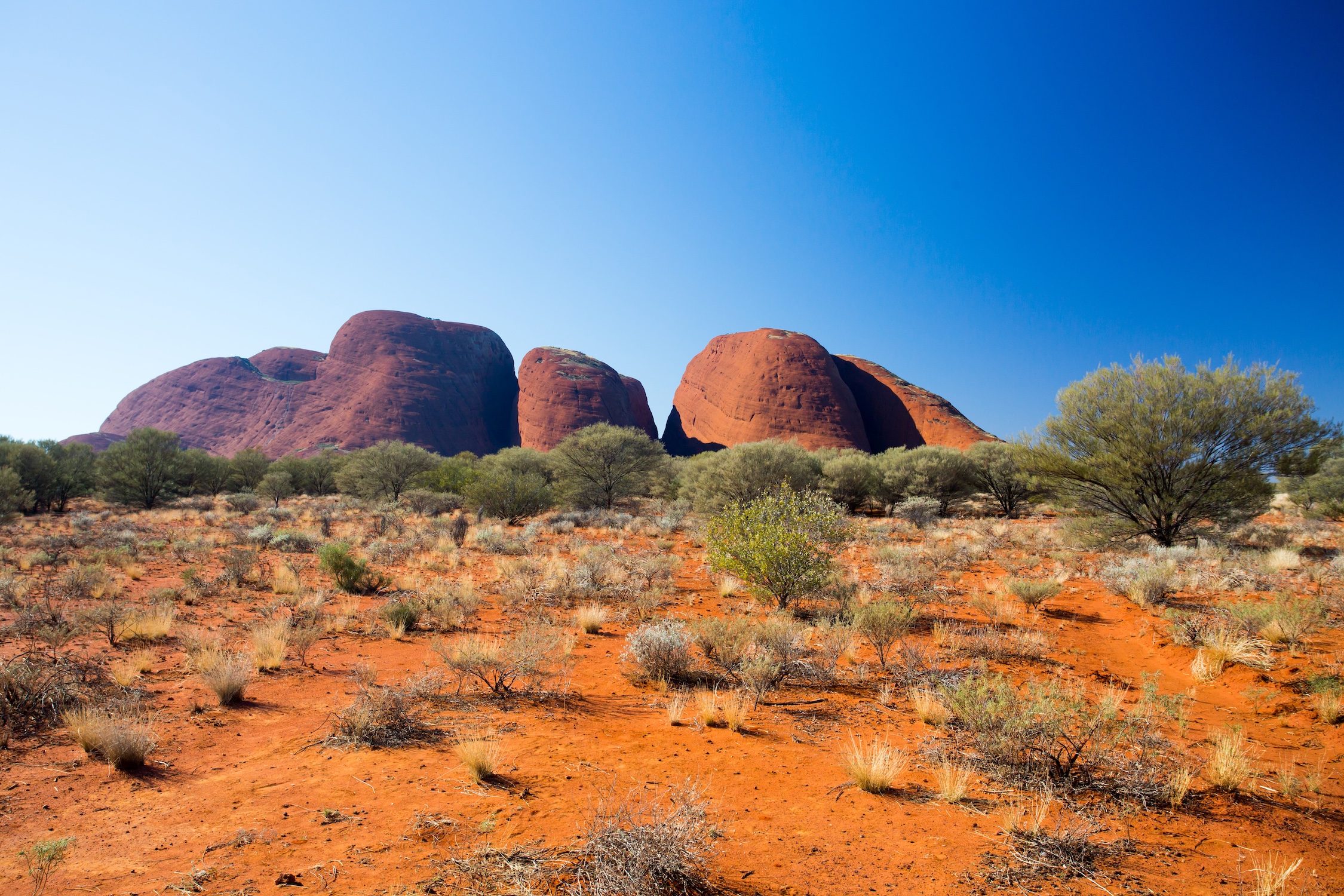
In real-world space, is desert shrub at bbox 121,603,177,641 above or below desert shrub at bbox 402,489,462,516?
below

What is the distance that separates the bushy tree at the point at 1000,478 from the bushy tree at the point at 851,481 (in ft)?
15.7

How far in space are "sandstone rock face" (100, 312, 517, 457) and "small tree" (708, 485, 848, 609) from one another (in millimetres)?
58267

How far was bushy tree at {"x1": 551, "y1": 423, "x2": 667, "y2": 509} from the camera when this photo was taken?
27.2 m

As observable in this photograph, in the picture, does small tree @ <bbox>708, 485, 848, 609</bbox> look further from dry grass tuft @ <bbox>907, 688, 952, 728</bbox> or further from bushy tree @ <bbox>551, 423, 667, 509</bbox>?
bushy tree @ <bbox>551, 423, 667, 509</bbox>

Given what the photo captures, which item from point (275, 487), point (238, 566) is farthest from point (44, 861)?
point (275, 487)

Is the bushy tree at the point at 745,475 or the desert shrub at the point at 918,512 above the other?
the bushy tree at the point at 745,475

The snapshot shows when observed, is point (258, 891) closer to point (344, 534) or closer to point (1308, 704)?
point (1308, 704)

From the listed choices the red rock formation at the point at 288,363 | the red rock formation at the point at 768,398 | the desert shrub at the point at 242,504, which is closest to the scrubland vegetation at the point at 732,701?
the desert shrub at the point at 242,504

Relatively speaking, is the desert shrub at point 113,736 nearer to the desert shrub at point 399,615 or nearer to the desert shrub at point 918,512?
the desert shrub at point 399,615

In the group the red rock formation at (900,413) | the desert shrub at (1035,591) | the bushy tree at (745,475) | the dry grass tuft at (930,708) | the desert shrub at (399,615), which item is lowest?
the desert shrub at (399,615)

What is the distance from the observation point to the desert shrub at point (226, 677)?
4.77 m

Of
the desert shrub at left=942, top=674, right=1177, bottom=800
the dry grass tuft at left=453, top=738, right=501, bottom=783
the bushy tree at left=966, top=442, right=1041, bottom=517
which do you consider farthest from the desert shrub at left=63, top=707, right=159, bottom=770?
the bushy tree at left=966, top=442, right=1041, bottom=517

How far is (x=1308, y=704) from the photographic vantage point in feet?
15.0

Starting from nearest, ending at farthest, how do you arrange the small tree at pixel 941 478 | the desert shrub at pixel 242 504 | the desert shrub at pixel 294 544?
the desert shrub at pixel 294 544
the desert shrub at pixel 242 504
the small tree at pixel 941 478
